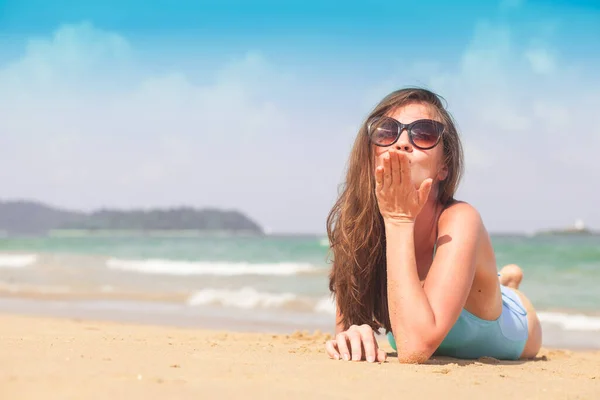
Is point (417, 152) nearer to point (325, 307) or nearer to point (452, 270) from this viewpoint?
point (452, 270)

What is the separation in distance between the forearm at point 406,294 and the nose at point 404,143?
16.4 inches

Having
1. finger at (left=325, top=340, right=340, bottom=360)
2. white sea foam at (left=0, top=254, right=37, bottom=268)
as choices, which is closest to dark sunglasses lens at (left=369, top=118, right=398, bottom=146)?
finger at (left=325, top=340, right=340, bottom=360)

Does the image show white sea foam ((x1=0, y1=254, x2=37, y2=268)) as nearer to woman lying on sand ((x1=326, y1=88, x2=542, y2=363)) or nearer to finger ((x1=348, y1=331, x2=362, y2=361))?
woman lying on sand ((x1=326, y1=88, x2=542, y2=363))

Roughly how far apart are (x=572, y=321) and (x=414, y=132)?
22.2 ft

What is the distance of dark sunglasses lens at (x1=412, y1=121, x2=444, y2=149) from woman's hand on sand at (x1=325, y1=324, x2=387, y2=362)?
1.02 m

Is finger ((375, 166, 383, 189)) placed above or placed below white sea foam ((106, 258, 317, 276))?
above

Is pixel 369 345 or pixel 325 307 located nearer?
pixel 369 345

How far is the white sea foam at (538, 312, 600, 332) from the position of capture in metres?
8.52

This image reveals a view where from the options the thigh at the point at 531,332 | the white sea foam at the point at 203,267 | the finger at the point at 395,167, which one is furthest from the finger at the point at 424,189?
the white sea foam at the point at 203,267

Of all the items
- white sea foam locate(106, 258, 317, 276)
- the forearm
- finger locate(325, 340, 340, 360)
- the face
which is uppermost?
the face

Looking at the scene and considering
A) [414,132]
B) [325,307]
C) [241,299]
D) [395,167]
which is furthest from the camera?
[241,299]

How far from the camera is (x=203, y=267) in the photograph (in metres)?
22.5

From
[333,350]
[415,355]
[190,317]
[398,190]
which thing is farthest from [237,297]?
[398,190]

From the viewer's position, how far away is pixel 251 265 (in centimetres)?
2288
